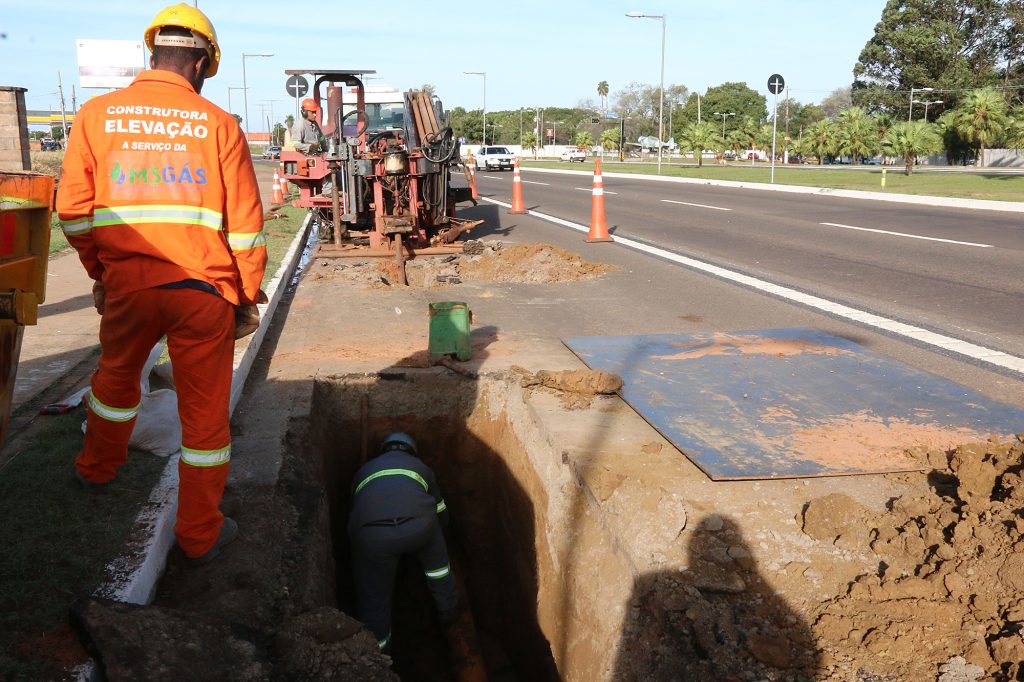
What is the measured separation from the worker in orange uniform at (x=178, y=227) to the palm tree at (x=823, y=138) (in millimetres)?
46557

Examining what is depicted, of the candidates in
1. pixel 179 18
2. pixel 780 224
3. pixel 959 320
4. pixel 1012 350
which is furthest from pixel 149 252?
pixel 780 224

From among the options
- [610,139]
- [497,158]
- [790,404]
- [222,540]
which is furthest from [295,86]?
[610,139]

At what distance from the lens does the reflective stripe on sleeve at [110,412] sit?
3494 millimetres

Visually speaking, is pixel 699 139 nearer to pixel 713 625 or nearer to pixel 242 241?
pixel 242 241

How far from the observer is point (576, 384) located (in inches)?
206

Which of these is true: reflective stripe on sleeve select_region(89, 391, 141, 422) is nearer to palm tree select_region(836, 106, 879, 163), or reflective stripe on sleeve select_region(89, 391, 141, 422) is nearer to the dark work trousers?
the dark work trousers

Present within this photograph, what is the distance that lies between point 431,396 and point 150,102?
310 centimetres

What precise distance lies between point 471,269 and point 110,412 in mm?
7115

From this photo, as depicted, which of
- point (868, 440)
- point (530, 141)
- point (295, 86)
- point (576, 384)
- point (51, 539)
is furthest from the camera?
point (530, 141)

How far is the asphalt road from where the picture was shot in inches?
295

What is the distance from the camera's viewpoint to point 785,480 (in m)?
3.85

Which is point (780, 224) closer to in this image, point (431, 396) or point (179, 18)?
point (431, 396)

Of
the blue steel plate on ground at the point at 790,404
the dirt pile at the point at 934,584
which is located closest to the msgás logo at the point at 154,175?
the blue steel plate on ground at the point at 790,404

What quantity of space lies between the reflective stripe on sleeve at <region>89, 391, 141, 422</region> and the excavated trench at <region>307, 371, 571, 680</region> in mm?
1506
